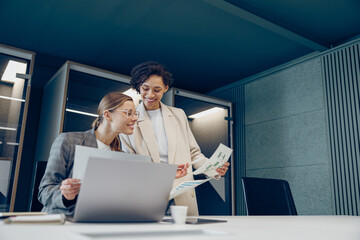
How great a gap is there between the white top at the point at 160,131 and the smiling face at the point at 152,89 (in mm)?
84

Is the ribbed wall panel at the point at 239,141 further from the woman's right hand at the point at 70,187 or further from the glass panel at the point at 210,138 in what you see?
the woman's right hand at the point at 70,187

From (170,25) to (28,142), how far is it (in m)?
2.23

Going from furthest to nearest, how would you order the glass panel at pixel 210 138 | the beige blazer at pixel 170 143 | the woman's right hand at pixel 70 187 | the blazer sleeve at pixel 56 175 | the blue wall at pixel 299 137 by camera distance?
1. the glass panel at pixel 210 138
2. the blue wall at pixel 299 137
3. the beige blazer at pixel 170 143
4. the blazer sleeve at pixel 56 175
5. the woman's right hand at pixel 70 187

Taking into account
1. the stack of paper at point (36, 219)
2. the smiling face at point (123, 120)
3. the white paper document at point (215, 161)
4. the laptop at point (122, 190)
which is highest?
the smiling face at point (123, 120)

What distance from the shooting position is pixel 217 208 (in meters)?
4.30

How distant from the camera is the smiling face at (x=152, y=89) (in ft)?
6.72

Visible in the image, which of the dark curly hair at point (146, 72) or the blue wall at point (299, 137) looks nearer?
the dark curly hair at point (146, 72)

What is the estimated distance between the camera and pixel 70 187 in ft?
3.72

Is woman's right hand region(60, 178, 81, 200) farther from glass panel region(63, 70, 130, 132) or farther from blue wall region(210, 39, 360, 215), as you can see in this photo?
blue wall region(210, 39, 360, 215)

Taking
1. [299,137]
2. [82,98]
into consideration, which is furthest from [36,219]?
[299,137]

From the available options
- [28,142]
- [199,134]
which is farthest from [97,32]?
[199,134]

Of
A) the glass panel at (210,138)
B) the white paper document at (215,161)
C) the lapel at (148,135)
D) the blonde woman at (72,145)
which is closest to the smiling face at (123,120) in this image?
the blonde woman at (72,145)

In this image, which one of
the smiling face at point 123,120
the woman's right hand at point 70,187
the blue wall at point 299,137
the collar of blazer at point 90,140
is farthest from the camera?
the blue wall at point 299,137

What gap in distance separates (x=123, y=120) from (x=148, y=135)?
0.24 m
